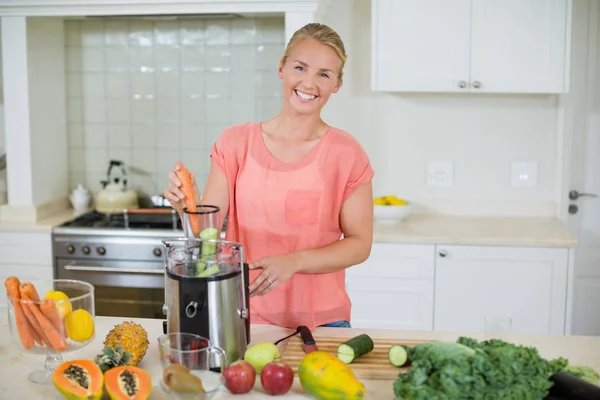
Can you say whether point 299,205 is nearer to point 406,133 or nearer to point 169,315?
point 169,315

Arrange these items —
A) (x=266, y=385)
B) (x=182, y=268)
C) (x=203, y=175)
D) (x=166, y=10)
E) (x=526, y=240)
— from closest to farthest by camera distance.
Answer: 1. (x=266, y=385)
2. (x=182, y=268)
3. (x=526, y=240)
4. (x=166, y=10)
5. (x=203, y=175)

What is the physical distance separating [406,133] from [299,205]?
6.13 feet

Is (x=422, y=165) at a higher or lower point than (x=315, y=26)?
lower

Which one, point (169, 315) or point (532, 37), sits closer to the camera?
point (169, 315)

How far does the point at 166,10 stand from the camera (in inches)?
135

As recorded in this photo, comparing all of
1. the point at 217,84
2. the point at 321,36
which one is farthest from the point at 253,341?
the point at 217,84

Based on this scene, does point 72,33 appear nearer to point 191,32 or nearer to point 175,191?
point 191,32

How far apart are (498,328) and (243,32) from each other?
A: 8.64ft

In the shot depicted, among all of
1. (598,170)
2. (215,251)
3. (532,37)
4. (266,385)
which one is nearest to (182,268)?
(215,251)

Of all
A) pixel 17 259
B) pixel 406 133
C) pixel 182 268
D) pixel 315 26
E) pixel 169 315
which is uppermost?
pixel 315 26

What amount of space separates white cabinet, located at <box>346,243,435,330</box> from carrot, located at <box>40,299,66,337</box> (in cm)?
193

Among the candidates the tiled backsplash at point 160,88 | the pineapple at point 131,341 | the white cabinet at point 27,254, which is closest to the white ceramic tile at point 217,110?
the tiled backsplash at point 160,88

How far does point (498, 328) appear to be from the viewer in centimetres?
159

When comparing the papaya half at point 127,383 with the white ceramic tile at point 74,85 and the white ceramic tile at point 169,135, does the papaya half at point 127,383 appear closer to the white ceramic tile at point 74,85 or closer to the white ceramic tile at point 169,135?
the white ceramic tile at point 169,135
